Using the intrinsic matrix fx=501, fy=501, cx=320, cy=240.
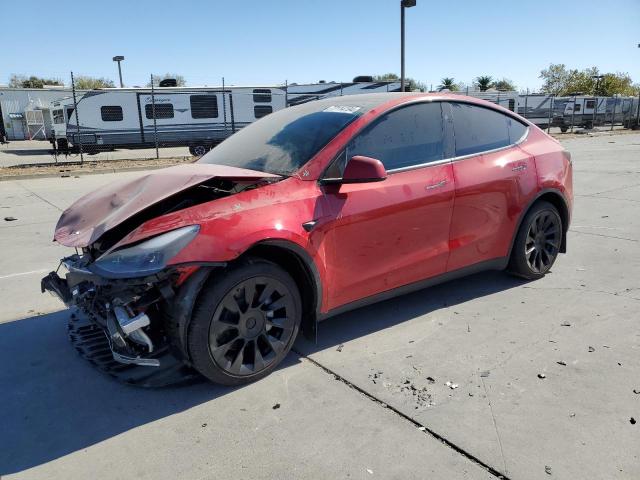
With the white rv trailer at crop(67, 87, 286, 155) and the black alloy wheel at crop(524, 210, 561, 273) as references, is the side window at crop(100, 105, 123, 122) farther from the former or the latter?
the black alloy wheel at crop(524, 210, 561, 273)

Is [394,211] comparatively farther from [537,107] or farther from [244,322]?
[537,107]

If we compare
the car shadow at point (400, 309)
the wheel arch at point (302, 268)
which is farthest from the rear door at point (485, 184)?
the wheel arch at point (302, 268)

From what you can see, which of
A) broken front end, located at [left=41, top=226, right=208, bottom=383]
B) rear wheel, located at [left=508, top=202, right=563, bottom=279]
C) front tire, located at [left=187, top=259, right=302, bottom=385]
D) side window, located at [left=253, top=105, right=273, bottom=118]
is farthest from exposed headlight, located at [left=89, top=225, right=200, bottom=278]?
side window, located at [left=253, top=105, right=273, bottom=118]

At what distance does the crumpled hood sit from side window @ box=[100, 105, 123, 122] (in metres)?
19.9

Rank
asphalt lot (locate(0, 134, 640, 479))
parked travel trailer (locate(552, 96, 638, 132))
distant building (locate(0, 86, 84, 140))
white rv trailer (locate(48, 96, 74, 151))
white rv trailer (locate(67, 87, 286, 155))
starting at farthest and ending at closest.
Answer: parked travel trailer (locate(552, 96, 638, 132))
distant building (locate(0, 86, 84, 140))
white rv trailer (locate(48, 96, 74, 151))
white rv trailer (locate(67, 87, 286, 155))
asphalt lot (locate(0, 134, 640, 479))

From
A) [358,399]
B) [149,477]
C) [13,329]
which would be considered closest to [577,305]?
[358,399]

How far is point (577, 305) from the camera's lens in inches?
165

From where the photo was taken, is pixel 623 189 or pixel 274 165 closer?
pixel 274 165

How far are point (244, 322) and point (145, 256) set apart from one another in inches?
27.9

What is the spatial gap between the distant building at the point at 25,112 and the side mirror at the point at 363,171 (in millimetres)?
39474

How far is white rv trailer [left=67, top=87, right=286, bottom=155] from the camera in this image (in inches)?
835

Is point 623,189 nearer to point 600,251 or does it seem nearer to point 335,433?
point 600,251

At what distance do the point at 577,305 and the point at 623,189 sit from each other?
7192 mm

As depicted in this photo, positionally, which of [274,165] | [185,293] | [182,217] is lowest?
[185,293]
